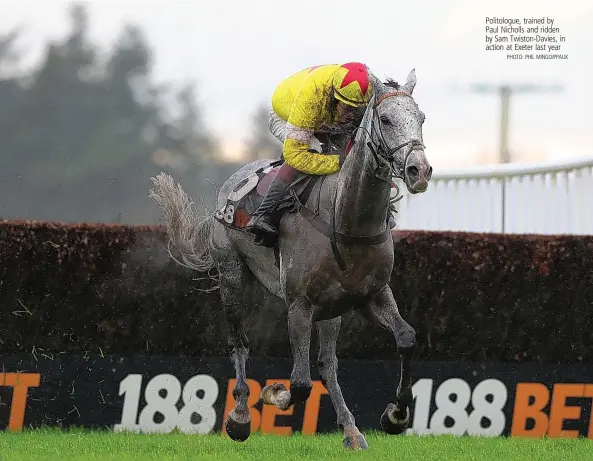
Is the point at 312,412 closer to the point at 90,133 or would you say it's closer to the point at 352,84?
the point at 352,84

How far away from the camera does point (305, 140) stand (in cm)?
592

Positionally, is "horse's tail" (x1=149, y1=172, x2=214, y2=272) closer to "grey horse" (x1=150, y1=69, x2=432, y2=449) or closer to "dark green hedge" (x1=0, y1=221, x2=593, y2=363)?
"dark green hedge" (x1=0, y1=221, x2=593, y2=363)

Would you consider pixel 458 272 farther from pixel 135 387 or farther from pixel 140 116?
pixel 140 116

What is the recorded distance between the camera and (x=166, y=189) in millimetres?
7828

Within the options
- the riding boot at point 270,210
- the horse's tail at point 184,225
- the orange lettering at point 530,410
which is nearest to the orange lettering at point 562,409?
the orange lettering at point 530,410

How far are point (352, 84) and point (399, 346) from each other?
1.40 m

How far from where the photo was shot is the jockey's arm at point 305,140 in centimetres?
585

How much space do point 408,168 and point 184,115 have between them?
875cm

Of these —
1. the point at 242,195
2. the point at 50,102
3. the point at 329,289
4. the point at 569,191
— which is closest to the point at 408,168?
the point at 329,289

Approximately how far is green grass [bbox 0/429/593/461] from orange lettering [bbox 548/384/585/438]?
45 centimetres

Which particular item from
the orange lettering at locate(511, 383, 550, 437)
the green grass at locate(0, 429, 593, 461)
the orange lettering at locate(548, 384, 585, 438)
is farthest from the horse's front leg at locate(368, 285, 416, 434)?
the orange lettering at locate(548, 384, 585, 438)

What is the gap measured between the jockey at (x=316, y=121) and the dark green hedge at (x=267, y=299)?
2.07m

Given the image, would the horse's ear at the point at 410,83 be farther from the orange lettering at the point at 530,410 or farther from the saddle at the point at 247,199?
the orange lettering at the point at 530,410

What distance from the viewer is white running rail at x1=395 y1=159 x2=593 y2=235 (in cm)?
1046
